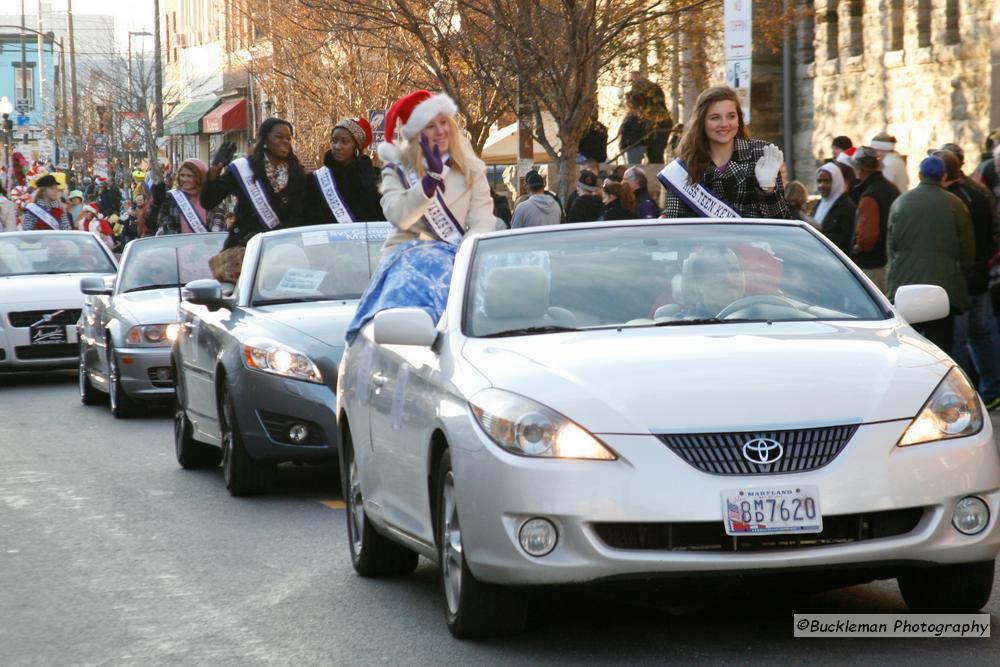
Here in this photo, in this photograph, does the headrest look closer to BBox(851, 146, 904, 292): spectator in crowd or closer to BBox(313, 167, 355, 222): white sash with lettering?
BBox(313, 167, 355, 222): white sash with lettering

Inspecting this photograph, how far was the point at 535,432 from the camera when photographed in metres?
6.09

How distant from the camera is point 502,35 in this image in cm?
2594

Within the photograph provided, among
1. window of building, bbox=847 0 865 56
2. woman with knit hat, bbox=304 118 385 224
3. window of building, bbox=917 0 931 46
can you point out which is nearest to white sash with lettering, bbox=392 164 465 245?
woman with knit hat, bbox=304 118 385 224

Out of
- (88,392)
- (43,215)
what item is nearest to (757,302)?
→ (88,392)

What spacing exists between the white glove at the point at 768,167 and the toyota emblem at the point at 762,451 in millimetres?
4056

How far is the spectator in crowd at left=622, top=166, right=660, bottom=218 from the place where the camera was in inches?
774

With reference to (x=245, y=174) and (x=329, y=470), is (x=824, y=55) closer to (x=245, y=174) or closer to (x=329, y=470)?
(x=245, y=174)

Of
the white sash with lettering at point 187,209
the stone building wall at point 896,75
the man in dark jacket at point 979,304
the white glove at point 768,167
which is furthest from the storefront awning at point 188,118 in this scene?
the white glove at point 768,167

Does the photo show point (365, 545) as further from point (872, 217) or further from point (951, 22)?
point (951, 22)

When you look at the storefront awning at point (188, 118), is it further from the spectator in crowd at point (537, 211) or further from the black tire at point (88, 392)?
the black tire at point (88, 392)

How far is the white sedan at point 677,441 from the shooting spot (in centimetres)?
595

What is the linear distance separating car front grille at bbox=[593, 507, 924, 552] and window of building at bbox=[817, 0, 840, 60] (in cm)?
2898

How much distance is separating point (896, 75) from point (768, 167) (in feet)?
73.0

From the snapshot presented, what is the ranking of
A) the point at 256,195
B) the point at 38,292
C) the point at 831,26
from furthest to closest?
1. the point at 831,26
2. the point at 38,292
3. the point at 256,195
